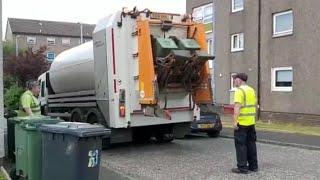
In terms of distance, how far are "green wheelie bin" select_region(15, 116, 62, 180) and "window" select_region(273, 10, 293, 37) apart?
676 inches

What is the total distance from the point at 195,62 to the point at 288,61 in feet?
40.0

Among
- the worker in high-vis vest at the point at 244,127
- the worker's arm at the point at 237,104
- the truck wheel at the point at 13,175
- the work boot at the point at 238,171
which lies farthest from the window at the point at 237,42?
the truck wheel at the point at 13,175

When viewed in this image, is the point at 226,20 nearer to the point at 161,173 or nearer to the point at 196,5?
the point at 196,5

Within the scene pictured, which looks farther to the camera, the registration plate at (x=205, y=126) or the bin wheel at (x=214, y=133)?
the bin wheel at (x=214, y=133)

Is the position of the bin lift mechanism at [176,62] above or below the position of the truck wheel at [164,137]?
above

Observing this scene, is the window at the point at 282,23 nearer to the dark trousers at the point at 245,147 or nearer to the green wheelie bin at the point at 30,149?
the dark trousers at the point at 245,147

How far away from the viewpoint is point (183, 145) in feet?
49.3

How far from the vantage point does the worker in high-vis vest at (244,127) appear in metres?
10.4

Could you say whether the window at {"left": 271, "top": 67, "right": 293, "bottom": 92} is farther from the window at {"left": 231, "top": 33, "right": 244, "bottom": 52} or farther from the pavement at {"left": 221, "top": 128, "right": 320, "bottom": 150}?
the pavement at {"left": 221, "top": 128, "right": 320, "bottom": 150}

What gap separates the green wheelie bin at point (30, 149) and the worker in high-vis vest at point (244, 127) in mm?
3545

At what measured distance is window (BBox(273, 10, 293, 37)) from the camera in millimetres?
24078

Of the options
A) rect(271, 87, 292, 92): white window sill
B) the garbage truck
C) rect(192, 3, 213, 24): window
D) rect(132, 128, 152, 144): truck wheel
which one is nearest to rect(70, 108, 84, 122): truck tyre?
the garbage truck

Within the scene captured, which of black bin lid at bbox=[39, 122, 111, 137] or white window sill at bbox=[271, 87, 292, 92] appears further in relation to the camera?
white window sill at bbox=[271, 87, 292, 92]

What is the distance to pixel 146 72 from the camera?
12.5 metres
